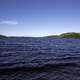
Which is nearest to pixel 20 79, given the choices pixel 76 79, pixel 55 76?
pixel 55 76

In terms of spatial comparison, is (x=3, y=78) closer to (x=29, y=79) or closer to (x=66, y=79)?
(x=29, y=79)

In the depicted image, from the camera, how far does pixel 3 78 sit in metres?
13.7

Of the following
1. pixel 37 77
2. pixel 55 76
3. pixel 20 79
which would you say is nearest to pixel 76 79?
pixel 55 76

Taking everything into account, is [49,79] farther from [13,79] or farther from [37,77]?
[13,79]

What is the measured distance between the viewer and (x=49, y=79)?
1375 cm

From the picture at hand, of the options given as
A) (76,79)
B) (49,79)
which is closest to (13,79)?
(49,79)

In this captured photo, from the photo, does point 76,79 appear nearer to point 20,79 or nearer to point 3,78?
point 20,79

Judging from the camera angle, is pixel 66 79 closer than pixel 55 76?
Yes

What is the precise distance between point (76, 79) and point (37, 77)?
11.8ft

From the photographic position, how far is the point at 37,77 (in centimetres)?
1423

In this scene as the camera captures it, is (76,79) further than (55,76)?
No

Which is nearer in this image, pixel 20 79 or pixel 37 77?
pixel 20 79

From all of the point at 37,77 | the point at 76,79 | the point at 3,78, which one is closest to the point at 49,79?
the point at 37,77

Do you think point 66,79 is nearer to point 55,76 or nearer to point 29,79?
point 55,76
